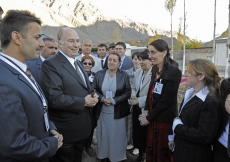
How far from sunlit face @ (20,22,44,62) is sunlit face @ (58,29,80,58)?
2.75ft

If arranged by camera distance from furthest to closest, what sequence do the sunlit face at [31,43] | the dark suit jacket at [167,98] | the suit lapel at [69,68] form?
the dark suit jacket at [167,98]
the suit lapel at [69,68]
the sunlit face at [31,43]

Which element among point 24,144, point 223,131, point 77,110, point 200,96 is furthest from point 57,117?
point 223,131

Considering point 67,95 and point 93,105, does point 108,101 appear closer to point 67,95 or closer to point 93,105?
point 93,105

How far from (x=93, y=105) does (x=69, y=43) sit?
33.1 inches

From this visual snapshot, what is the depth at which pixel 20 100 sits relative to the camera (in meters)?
1.36

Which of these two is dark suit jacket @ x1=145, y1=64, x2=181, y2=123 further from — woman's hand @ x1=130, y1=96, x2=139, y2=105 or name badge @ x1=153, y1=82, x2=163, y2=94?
woman's hand @ x1=130, y1=96, x2=139, y2=105

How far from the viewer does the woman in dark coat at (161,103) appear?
2.79m

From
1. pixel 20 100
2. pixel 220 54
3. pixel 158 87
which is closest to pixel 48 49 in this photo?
pixel 158 87

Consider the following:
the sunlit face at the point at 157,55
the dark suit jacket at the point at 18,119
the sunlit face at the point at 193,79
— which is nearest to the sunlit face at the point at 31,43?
the dark suit jacket at the point at 18,119

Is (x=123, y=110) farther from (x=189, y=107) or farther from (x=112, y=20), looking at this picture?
(x=112, y=20)

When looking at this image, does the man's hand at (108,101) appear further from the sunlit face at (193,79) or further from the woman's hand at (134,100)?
the sunlit face at (193,79)

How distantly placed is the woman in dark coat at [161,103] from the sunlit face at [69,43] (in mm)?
1078

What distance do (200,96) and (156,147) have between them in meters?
1.21

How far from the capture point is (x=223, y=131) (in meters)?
1.93
